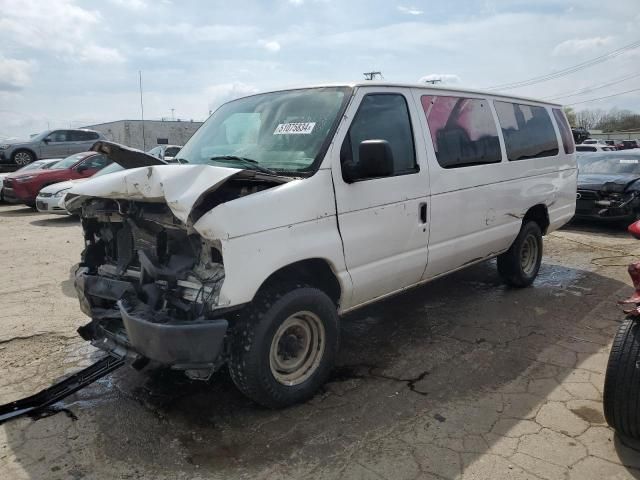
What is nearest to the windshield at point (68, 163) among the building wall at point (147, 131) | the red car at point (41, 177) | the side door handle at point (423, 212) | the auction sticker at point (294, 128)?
the red car at point (41, 177)

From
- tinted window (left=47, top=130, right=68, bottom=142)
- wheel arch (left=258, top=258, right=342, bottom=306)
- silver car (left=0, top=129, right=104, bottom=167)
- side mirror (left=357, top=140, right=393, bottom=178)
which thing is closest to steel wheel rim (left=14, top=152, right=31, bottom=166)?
silver car (left=0, top=129, right=104, bottom=167)

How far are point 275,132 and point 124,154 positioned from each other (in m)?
1.07

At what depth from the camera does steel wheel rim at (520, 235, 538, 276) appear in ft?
19.8

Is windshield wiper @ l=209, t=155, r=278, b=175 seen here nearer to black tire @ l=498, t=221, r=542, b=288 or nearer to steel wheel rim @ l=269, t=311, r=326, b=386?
steel wheel rim @ l=269, t=311, r=326, b=386

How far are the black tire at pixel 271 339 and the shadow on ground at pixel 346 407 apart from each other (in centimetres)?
16

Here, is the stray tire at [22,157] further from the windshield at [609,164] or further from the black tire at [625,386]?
the black tire at [625,386]

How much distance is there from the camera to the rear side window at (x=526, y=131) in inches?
208

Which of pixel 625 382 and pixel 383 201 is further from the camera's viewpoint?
pixel 383 201

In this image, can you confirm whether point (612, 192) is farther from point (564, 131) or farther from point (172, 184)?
point (172, 184)

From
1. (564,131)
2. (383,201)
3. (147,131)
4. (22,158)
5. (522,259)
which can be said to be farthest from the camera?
(147,131)

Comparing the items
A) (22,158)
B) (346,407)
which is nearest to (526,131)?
(346,407)

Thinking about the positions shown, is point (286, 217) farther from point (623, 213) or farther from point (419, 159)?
point (623, 213)

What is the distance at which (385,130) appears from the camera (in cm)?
392

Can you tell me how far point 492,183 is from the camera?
16.2 ft
